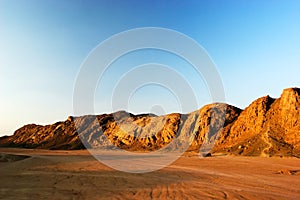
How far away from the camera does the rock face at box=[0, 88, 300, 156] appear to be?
4925cm

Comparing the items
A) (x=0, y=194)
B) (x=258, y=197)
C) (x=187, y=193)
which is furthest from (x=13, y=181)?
(x=258, y=197)

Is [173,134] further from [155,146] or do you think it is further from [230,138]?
[230,138]

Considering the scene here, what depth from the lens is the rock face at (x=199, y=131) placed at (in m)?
49.2

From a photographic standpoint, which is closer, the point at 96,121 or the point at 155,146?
the point at 155,146

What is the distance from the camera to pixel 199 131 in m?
73.6

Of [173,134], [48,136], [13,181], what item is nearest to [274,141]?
[173,134]

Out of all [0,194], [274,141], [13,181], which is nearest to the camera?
[0,194]

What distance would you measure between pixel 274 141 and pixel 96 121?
3261 inches

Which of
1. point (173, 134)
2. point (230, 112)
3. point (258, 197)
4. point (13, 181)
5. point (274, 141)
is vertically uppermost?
point (230, 112)

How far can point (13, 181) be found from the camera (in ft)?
49.2

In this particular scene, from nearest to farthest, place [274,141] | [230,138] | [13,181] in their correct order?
[13,181], [274,141], [230,138]

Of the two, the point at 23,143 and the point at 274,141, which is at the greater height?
the point at 23,143

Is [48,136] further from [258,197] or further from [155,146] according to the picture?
[258,197]

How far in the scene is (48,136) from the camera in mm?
116250
